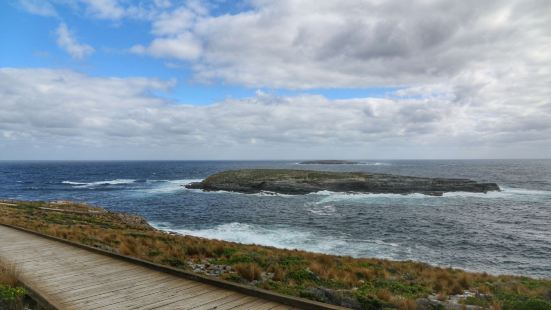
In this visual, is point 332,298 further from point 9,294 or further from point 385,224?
point 385,224

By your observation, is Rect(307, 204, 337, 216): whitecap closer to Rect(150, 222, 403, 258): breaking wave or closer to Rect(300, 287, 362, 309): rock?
Rect(150, 222, 403, 258): breaking wave

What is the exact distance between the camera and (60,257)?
11.2 meters

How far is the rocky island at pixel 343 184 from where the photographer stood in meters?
77.4

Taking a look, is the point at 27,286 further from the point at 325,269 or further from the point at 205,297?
the point at 325,269

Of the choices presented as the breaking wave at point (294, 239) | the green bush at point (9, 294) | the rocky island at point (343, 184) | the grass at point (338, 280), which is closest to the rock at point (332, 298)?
the grass at point (338, 280)

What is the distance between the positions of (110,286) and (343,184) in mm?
75266

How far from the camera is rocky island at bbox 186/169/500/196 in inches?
3046

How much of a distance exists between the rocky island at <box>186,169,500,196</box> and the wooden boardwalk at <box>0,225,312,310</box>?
66.1 metres

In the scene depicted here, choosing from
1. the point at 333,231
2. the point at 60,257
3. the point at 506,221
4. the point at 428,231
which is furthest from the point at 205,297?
the point at 506,221

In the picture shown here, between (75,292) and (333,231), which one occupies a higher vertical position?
(75,292)

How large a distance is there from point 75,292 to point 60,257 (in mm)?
4173

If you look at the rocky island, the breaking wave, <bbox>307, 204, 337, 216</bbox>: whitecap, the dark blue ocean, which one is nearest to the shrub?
the breaking wave

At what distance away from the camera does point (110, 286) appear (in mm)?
8203

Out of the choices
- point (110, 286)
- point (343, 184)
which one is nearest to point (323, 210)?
point (343, 184)
